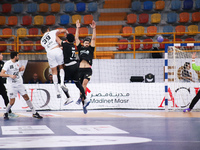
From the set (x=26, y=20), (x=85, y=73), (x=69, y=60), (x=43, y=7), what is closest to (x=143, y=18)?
(x=43, y=7)

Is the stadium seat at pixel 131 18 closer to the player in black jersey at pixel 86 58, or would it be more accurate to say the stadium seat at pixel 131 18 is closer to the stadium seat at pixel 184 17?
the stadium seat at pixel 184 17

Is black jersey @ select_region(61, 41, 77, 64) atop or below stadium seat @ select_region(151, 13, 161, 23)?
below

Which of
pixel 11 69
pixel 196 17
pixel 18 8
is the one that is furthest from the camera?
pixel 18 8

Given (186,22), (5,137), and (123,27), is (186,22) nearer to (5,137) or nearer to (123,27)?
(123,27)

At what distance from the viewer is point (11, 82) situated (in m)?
11.2

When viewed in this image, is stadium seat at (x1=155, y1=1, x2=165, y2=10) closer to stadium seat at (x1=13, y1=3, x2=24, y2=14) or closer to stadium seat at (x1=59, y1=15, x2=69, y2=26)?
stadium seat at (x1=59, y1=15, x2=69, y2=26)

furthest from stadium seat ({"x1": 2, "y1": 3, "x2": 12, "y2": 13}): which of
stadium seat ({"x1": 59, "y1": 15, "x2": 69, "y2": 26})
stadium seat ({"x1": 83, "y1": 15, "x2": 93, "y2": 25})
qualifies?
stadium seat ({"x1": 83, "y1": 15, "x2": 93, "y2": 25})

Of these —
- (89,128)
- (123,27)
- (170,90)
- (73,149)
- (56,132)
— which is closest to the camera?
(73,149)

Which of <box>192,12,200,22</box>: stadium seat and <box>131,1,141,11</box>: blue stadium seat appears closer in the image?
<box>192,12,200,22</box>: stadium seat

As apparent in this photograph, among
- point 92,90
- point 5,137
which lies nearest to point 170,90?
point 92,90

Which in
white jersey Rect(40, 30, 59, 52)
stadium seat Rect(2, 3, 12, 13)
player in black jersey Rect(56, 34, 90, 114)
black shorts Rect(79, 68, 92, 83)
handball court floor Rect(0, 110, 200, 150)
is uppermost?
stadium seat Rect(2, 3, 12, 13)

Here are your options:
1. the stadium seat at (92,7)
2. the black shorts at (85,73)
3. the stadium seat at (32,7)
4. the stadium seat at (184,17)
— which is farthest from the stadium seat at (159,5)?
the black shorts at (85,73)

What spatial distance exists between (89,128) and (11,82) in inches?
151

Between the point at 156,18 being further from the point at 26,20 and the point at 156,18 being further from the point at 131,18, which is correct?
the point at 26,20
